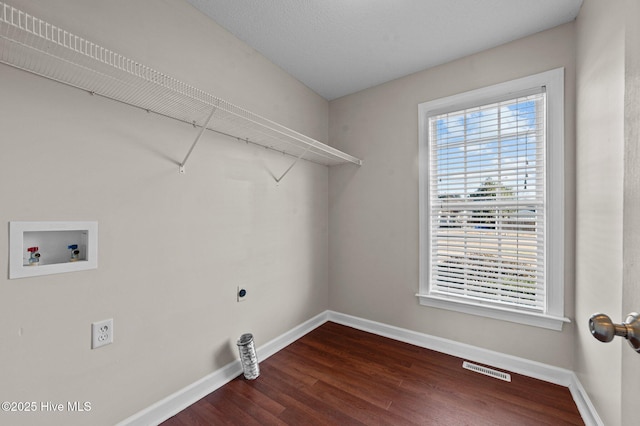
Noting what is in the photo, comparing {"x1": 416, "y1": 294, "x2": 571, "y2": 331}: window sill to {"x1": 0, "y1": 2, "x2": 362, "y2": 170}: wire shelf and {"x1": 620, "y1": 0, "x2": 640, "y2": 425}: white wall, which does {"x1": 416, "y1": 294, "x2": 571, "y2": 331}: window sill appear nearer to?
{"x1": 620, "y1": 0, "x2": 640, "y2": 425}: white wall

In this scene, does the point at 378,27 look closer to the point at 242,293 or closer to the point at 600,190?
the point at 600,190

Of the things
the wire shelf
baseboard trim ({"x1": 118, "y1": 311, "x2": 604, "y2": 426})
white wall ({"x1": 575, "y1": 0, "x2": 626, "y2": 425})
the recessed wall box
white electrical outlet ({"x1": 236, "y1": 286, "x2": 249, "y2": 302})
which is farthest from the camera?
white electrical outlet ({"x1": 236, "y1": 286, "x2": 249, "y2": 302})

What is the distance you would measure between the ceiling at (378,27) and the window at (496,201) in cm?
35

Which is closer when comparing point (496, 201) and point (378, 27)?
point (378, 27)

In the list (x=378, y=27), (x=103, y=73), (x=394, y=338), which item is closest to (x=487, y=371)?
(x=394, y=338)

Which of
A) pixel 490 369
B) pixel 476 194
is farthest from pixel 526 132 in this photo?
pixel 490 369

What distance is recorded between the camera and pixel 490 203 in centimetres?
195

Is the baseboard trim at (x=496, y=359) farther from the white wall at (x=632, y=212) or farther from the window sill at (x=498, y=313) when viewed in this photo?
the white wall at (x=632, y=212)

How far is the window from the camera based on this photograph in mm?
1724

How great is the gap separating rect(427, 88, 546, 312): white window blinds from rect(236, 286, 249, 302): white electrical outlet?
1.50 meters

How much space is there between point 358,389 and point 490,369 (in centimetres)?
99

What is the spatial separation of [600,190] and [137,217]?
233 centimetres

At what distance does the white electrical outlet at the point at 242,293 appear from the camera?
1.83 m

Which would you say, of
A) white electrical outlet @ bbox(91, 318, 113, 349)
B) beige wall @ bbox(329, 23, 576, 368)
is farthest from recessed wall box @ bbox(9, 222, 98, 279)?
beige wall @ bbox(329, 23, 576, 368)
